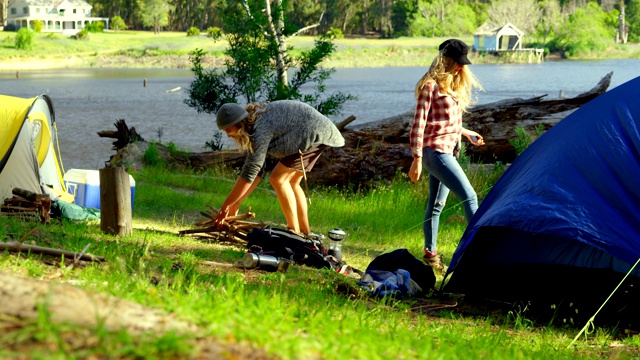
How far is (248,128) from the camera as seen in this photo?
7941mm

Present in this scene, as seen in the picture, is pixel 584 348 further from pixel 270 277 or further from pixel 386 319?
pixel 270 277

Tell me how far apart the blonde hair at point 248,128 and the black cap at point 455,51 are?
1.66 metres

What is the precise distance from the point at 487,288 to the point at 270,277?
68.5 inches

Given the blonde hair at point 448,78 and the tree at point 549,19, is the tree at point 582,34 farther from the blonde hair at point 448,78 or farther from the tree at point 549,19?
the blonde hair at point 448,78

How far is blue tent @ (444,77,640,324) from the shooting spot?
6.38 meters

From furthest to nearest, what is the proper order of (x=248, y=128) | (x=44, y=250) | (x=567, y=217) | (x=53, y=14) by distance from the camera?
(x=53, y=14) → (x=248, y=128) → (x=567, y=217) → (x=44, y=250)

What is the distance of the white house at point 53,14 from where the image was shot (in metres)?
107

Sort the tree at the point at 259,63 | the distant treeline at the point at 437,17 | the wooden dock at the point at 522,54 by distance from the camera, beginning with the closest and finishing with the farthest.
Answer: the tree at the point at 259,63 → the wooden dock at the point at 522,54 → the distant treeline at the point at 437,17

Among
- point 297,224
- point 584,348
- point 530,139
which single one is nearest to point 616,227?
point 584,348

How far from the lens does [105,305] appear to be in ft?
12.0

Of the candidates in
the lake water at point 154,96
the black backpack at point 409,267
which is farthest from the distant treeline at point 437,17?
the black backpack at point 409,267

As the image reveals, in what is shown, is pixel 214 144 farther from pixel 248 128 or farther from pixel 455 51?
pixel 455 51

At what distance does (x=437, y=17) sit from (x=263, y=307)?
111 m

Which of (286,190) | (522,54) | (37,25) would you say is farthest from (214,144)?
(37,25)
